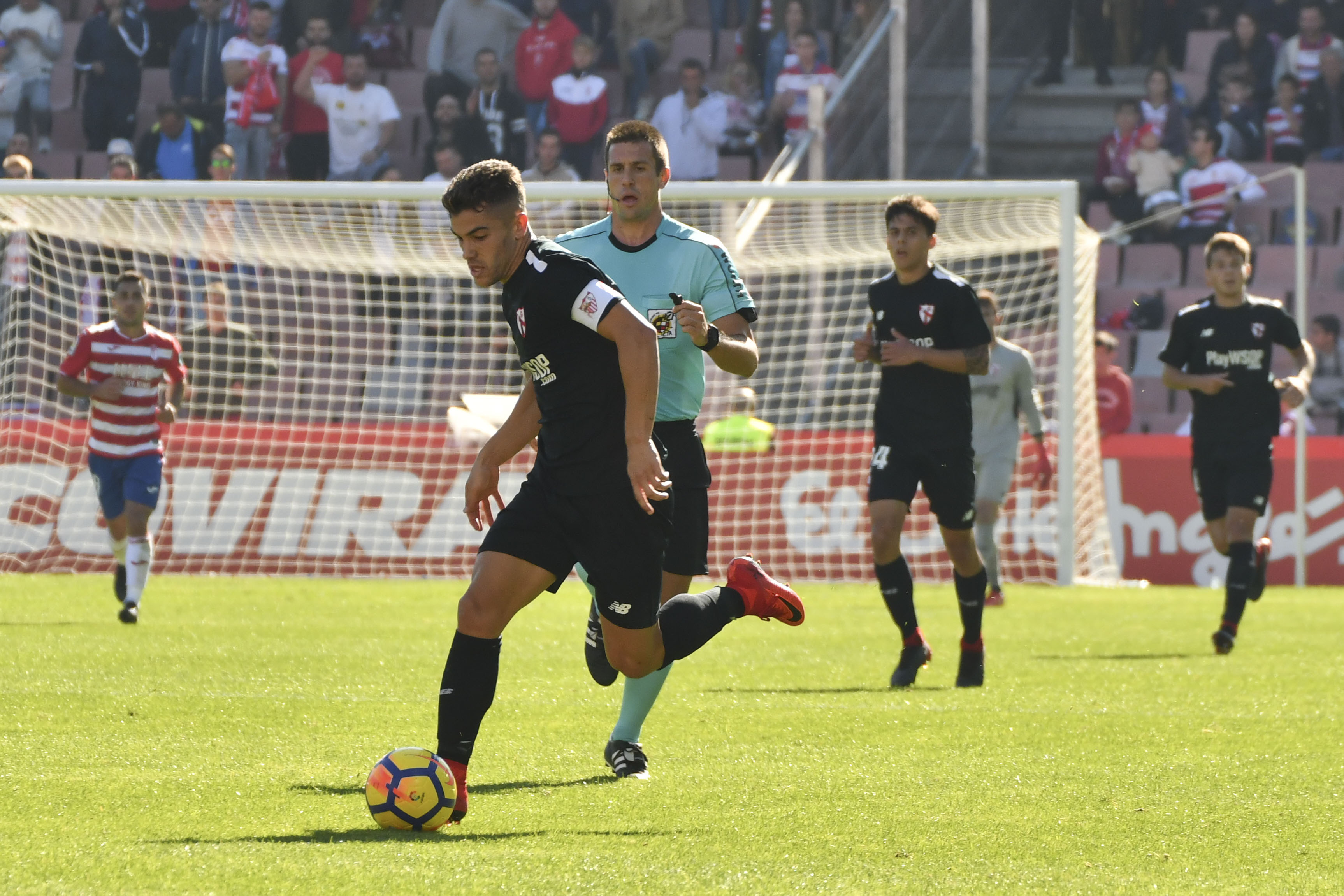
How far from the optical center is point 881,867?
4.08 meters

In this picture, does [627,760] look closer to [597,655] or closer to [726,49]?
[597,655]

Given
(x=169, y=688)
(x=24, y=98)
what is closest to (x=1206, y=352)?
(x=169, y=688)

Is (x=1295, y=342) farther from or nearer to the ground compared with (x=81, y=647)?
farther from the ground

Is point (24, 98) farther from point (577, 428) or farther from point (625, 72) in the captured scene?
point (577, 428)

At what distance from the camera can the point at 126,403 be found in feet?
34.0

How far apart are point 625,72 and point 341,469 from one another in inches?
321

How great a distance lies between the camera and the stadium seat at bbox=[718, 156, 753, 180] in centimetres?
1858

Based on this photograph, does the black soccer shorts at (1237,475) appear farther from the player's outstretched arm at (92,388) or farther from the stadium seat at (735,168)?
the stadium seat at (735,168)

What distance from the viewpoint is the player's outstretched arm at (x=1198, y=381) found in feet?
31.3

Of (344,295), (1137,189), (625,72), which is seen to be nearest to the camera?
(344,295)

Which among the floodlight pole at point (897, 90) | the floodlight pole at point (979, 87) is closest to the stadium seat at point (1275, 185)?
the floodlight pole at point (979, 87)

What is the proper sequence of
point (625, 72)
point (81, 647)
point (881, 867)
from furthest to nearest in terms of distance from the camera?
point (625, 72) → point (81, 647) → point (881, 867)

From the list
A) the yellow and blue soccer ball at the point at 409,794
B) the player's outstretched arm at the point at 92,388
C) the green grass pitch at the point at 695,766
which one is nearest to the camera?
the green grass pitch at the point at 695,766

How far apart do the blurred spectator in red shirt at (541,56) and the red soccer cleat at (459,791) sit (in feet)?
50.0
